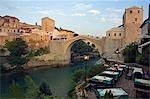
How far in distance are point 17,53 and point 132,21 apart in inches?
107

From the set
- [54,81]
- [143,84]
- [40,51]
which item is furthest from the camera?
[40,51]

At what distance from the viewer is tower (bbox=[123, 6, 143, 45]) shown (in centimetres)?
680

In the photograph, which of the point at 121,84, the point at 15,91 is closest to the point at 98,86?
the point at 121,84

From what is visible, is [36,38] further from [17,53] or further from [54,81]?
[54,81]

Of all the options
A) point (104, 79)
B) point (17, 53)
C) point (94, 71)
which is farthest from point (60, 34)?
point (104, 79)

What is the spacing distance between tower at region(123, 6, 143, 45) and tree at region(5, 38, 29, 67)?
2.46 meters

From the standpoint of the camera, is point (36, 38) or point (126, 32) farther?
point (36, 38)

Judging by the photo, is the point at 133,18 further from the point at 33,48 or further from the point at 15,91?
the point at 15,91

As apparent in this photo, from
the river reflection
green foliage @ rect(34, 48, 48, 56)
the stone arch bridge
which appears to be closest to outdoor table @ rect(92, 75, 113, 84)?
the river reflection

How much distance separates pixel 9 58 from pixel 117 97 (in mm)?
4260

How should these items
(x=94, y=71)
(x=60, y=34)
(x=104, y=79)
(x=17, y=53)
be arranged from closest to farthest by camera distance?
(x=104, y=79), (x=94, y=71), (x=17, y=53), (x=60, y=34)

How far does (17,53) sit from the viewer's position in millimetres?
6309

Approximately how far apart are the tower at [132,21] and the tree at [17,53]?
2.46 meters

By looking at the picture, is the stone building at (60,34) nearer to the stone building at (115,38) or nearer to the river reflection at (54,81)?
the stone building at (115,38)
